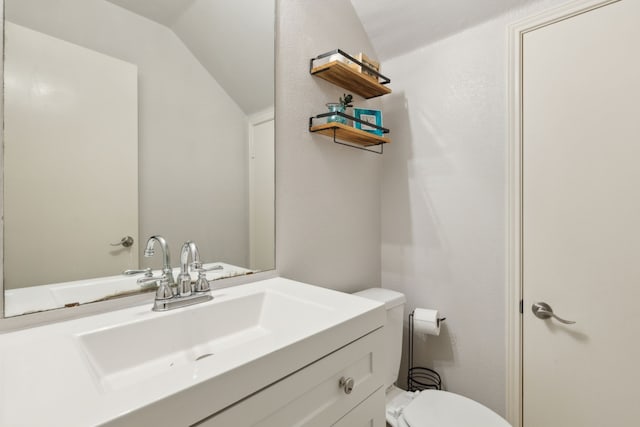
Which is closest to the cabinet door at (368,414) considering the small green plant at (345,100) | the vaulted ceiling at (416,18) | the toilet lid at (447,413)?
the toilet lid at (447,413)

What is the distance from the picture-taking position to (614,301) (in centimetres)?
114

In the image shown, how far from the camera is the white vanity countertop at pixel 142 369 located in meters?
0.42

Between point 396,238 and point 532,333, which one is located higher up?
point 396,238

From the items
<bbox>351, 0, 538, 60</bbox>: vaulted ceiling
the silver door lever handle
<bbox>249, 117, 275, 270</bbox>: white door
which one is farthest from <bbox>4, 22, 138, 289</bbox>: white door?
the silver door lever handle

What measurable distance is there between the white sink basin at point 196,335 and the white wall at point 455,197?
96 centimetres

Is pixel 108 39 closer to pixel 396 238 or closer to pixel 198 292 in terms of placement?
pixel 198 292

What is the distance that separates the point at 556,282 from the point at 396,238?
75cm

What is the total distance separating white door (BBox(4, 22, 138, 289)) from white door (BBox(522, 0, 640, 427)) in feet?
5.01

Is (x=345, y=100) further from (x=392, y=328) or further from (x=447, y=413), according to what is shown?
(x=447, y=413)

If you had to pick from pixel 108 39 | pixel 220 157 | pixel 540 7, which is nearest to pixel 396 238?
pixel 220 157

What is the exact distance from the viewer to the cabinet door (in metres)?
0.76

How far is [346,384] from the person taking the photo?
0.74 meters

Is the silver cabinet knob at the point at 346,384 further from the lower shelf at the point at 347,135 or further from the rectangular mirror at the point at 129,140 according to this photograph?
the lower shelf at the point at 347,135

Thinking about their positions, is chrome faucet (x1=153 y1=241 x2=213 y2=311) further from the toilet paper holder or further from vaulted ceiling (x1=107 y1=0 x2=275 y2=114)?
the toilet paper holder
